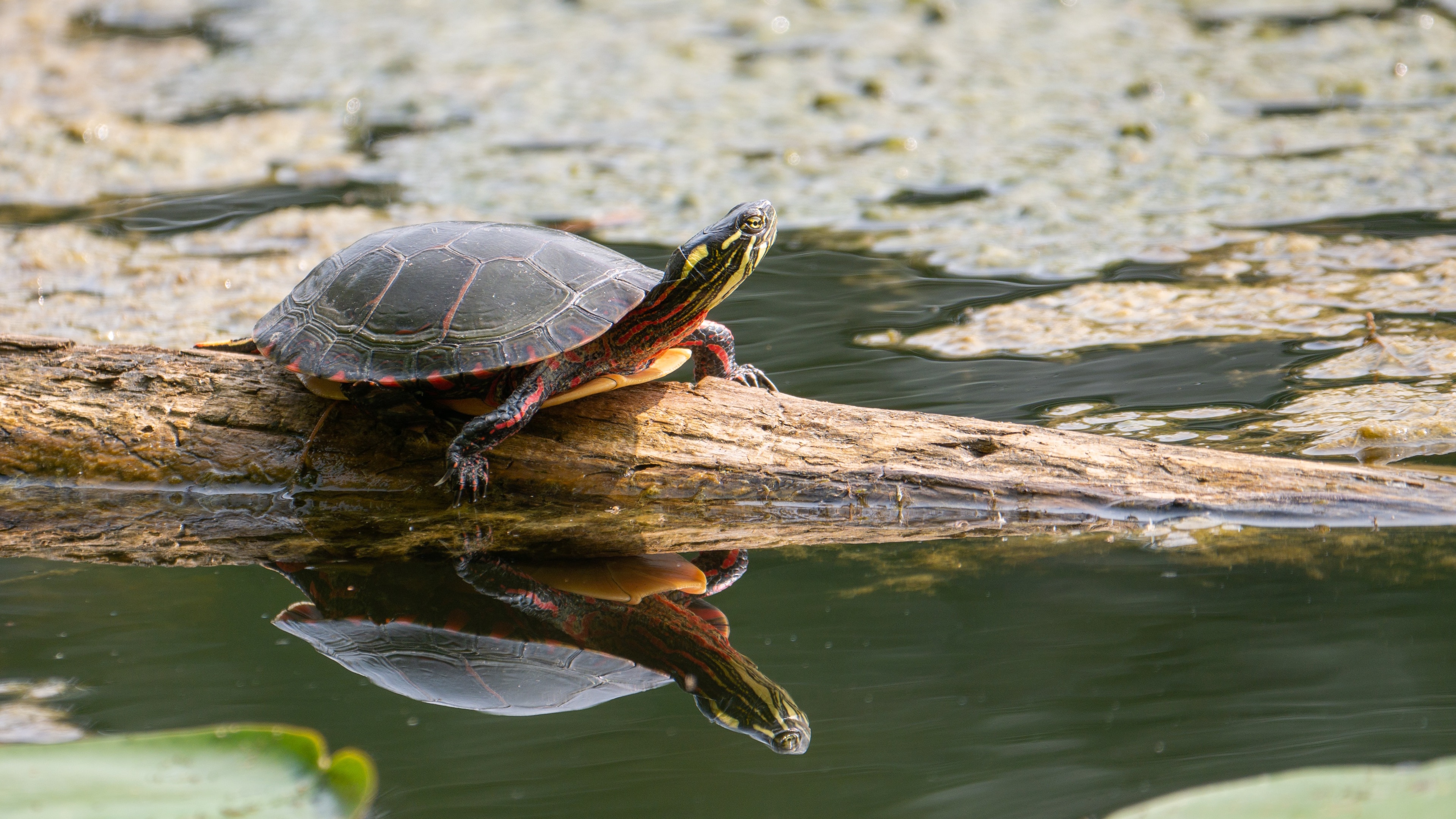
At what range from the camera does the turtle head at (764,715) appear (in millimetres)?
1623

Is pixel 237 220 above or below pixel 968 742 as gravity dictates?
above

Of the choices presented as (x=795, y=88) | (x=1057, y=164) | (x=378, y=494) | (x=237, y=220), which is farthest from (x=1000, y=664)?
(x=795, y=88)

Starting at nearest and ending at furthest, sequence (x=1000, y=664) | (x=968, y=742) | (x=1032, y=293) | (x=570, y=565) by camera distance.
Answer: (x=968, y=742) < (x=1000, y=664) < (x=570, y=565) < (x=1032, y=293)

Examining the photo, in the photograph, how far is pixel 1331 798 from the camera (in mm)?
1135

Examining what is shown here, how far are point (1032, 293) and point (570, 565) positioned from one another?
7.03ft

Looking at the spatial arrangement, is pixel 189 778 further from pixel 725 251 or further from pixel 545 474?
pixel 725 251

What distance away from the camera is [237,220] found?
16.0ft

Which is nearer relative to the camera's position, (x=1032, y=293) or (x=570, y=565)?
(x=570, y=565)

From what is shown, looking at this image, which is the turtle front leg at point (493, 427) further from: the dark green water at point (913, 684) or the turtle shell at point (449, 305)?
the dark green water at point (913, 684)

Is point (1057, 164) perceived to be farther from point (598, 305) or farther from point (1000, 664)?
point (1000, 664)

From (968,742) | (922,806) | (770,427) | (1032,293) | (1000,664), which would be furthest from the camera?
(1032,293)

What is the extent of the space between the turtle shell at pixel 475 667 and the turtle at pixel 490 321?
509mm

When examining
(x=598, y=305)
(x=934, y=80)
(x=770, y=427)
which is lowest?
(x=770, y=427)

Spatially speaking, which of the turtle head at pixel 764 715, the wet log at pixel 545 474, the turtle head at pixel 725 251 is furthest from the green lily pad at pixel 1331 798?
the turtle head at pixel 725 251
